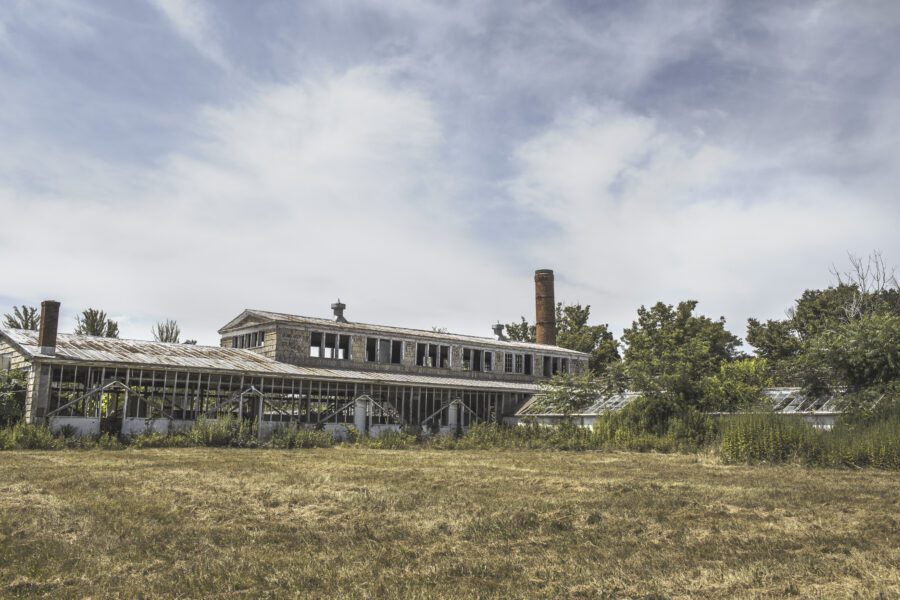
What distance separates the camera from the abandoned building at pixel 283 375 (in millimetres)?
28656

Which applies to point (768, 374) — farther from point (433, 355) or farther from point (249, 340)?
point (249, 340)

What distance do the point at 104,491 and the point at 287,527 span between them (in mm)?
4958

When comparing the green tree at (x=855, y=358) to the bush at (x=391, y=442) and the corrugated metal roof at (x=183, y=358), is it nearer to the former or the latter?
the bush at (x=391, y=442)

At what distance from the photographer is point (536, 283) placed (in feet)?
179

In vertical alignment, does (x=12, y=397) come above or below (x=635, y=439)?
above

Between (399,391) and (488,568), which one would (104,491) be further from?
(399,391)

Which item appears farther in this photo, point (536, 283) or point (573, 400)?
point (536, 283)

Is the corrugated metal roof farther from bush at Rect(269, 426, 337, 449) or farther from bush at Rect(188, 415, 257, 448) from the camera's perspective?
bush at Rect(269, 426, 337, 449)

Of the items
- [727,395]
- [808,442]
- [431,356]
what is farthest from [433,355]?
[808,442]

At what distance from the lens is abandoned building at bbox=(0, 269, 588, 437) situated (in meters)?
28.7

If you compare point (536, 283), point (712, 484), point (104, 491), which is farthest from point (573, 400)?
point (104, 491)

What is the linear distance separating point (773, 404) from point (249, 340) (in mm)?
24276

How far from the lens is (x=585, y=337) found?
199 ft

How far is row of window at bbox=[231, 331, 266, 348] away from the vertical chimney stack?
36.6ft
